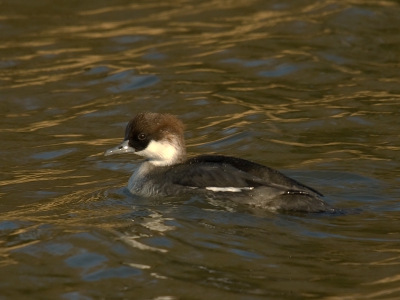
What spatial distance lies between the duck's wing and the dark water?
9.8 inches

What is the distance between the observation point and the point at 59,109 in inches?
459

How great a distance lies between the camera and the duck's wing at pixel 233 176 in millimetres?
7605

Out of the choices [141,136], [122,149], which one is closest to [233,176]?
[141,136]

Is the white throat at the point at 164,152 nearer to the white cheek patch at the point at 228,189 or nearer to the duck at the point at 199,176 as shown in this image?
the duck at the point at 199,176

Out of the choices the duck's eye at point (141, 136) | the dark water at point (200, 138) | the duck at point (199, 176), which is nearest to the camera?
the dark water at point (200, 138)

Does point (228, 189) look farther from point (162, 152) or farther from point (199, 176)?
point (162, 152)

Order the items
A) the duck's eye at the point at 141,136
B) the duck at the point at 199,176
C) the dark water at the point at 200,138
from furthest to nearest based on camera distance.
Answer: the duck's eye at the point at 141,136 → the duck at the point at 199,176 → the dark water at the point at 200,138

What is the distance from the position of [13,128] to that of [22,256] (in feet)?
15.2

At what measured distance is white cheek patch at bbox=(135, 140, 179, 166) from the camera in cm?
848

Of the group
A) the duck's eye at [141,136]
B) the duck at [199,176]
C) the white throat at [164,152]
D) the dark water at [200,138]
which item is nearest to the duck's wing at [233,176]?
the duck at [199,176]

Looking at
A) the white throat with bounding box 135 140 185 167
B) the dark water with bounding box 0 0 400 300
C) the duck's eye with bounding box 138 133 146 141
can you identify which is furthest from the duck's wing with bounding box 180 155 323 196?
the duck's eye with bounding box 138 133 146 141

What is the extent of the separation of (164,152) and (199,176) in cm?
77

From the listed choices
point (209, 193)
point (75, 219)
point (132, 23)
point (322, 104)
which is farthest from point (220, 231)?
point (132, 23)

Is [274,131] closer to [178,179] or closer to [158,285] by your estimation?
[178,179]
